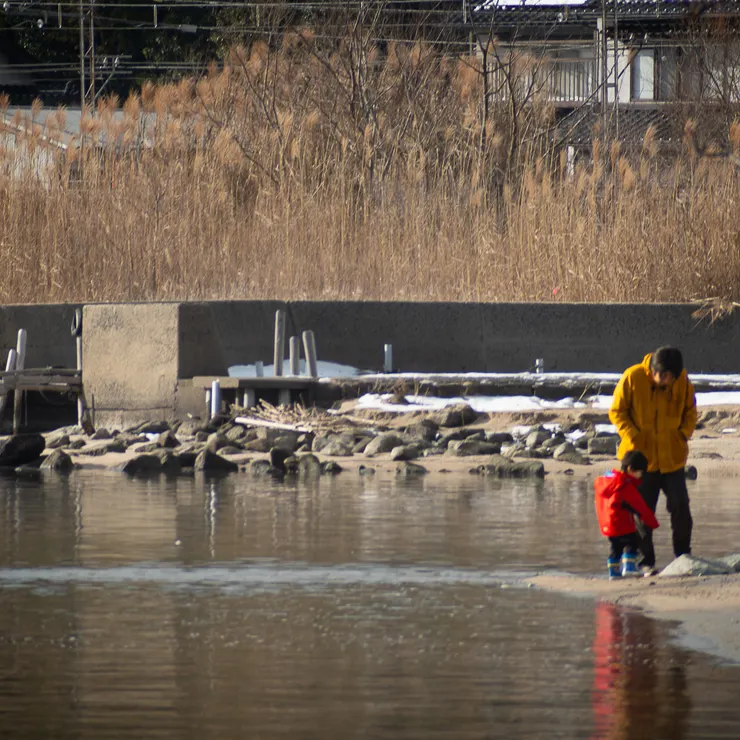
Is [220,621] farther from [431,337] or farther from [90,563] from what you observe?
[431,337]

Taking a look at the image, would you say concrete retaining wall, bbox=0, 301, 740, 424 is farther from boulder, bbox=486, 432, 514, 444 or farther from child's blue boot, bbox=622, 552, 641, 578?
child's blue boot, bbox=622, 552, 641, 578

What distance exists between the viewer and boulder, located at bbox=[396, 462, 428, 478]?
14259 mm

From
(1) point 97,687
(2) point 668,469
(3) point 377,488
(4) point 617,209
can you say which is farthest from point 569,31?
(1) point 97,687

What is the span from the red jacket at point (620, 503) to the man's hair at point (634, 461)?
3.0 inches

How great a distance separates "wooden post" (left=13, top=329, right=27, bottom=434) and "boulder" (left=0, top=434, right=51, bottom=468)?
6.30 ft

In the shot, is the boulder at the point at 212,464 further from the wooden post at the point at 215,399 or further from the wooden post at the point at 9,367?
the wooden post at the point at 9,367

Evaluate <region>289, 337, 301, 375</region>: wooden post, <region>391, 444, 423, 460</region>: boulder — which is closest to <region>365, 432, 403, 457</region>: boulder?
<region>391, 444, 423, 460</region>: boulder

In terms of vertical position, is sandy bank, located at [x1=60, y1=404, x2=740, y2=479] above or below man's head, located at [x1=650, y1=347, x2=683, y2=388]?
below

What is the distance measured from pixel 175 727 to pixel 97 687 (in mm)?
675

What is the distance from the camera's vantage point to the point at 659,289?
1969cm

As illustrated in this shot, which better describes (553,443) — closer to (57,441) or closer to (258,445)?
(258,445)

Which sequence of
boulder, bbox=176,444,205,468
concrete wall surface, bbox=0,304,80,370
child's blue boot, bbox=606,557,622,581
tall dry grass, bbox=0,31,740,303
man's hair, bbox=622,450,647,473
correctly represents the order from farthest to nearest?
tall dry grass, bbox=0,31,740,303 < concrete wall surface, bbox=0,304,80,370 < boulder, bbox=176,444,205,468 < man's hair, bbox=622,450,647,473 < child's blue boot, bbox=606,557,622,581

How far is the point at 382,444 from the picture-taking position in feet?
51.3

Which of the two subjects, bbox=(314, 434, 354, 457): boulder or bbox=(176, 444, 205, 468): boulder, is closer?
bbox=(176, 444, 205, 468): boulder
